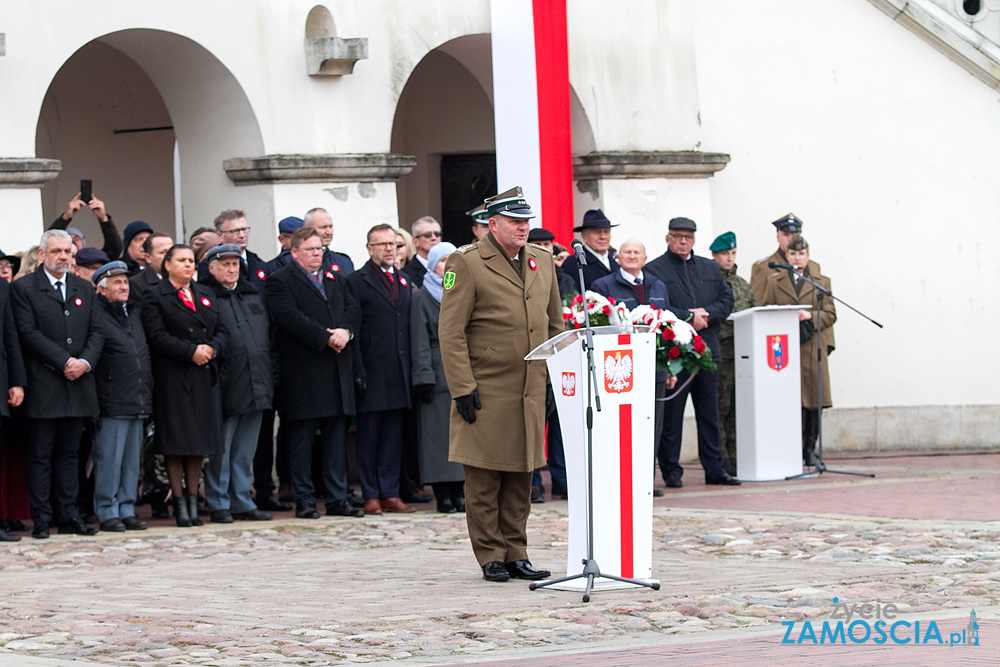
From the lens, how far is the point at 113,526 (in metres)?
10.0

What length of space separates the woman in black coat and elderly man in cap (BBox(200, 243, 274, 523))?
157mm

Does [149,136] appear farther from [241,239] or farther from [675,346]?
[675,346]

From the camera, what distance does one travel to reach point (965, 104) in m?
15.3

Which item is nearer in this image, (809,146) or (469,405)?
(469,405)

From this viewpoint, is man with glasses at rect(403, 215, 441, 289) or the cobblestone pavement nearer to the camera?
the cobblestone pavement

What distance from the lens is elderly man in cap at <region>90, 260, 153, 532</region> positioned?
32.9ft

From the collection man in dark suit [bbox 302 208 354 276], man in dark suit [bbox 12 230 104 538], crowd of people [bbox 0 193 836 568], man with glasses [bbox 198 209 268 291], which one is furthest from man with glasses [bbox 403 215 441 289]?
man in dark suit [bbox 12 230 104 538]

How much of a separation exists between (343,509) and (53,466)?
1.98 m

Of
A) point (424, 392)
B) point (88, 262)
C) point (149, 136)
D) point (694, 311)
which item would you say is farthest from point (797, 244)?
point (149, 136)

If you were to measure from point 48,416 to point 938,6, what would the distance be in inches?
393

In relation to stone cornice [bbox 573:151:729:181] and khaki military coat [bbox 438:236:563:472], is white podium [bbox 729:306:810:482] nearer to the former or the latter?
stone cornice [bbox 573:151:729:181]

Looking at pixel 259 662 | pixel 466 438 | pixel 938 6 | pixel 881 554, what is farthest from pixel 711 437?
pixel 259 662

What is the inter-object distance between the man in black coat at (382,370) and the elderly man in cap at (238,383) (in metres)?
0.68

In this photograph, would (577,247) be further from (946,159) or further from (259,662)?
(946,159)
